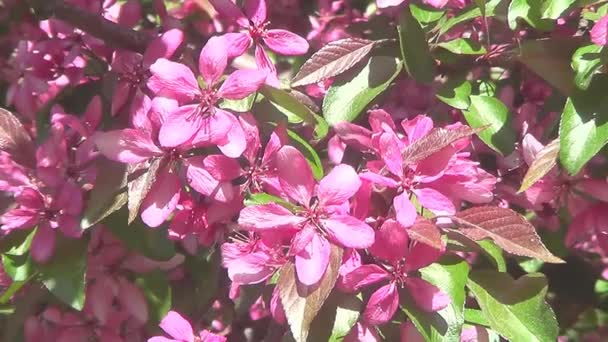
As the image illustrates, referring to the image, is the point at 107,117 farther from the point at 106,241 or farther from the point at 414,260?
the point at 414,260

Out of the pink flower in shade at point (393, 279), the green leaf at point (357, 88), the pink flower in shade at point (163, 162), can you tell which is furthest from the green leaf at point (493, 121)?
the pink flower in shade at point (163, 162)

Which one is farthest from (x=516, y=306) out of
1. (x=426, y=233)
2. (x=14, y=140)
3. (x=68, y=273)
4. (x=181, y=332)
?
(x=14, y=140)

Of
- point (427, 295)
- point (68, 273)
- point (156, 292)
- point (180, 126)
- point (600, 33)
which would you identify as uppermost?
point (600, 33)

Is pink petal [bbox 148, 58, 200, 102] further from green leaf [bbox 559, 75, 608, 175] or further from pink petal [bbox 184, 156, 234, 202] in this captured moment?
green leaf [bbox 559, 75, 608, 175]

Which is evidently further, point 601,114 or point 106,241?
point 106,241

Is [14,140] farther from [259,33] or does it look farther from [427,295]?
[427,295]

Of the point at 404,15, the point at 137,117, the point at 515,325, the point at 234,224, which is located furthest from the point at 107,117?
the point at 515,325
